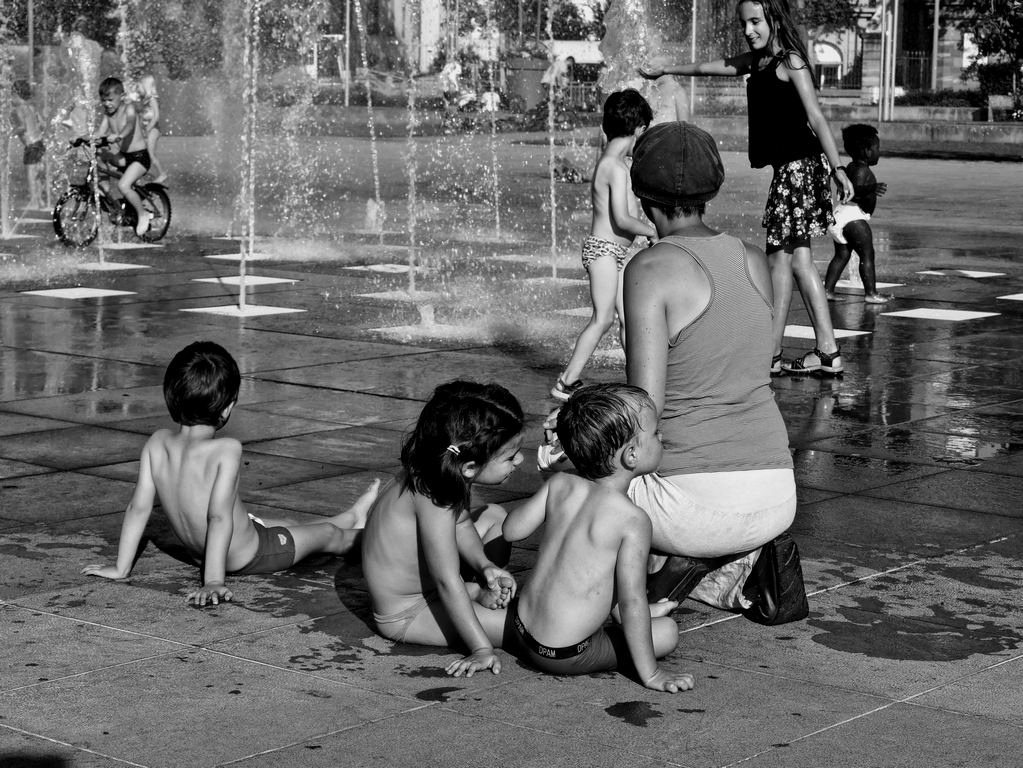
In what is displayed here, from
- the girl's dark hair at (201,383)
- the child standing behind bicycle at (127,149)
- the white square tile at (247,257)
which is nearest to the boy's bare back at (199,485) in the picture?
the girl's dark hair at (201,383)

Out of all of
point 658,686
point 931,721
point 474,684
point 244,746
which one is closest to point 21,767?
point 244,746

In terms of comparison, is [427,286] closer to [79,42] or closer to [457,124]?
[79,42]

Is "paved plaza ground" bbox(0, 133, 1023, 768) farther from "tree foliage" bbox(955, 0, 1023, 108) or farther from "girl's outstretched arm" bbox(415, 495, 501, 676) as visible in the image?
"tree foliage" bbox(955, 0, 1023, 108)

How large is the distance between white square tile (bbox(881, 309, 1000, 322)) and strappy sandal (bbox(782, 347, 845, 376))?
2.57 m

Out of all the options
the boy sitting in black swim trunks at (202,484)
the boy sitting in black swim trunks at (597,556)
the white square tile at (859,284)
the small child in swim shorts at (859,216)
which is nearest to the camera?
the boy sitting in black swim trunks at (597,556)

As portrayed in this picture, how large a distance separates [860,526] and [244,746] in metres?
2.96

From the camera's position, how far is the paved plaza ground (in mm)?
3941

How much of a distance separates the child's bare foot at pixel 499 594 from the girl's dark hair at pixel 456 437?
0.81 ft

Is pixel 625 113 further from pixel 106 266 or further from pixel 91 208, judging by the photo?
pixel 91 208

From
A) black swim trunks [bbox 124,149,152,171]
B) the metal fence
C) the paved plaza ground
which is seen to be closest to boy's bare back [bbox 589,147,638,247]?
the paved plaza ground

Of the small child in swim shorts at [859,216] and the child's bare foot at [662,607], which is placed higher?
the small child in swim shorts at [859,216]

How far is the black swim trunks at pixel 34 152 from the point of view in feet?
68.9

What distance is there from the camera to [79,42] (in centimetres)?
3275

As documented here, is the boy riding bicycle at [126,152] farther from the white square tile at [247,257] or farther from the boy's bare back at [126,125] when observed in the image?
the white square tile at [247,257]
